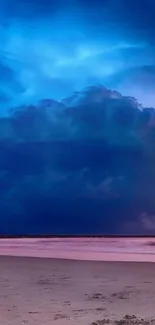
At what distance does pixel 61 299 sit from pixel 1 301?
58.3 inches

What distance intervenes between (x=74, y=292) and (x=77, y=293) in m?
0.20

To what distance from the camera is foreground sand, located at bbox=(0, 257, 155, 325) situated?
1179 centimetres

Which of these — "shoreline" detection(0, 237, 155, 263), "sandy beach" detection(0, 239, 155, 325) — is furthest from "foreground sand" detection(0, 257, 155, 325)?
"shoreline" detection(0, 237, 155, 263)

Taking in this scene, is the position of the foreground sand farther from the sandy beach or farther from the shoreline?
the shoreline

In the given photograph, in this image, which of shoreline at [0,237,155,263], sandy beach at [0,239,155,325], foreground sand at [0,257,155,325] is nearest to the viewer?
sandy beach at [0,239,155,325]

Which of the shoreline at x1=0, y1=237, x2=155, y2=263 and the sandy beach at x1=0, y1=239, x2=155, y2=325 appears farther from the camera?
the shoreline at x1=0, y1=237, x2=155, y2=263

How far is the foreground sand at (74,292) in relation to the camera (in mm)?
11786

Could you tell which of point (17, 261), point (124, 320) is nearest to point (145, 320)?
point (124, 320)

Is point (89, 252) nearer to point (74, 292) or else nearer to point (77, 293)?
point (74, 292)

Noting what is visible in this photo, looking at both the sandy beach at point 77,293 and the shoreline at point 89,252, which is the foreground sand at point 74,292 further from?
the shoreline at point 89,252

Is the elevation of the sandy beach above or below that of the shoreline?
below

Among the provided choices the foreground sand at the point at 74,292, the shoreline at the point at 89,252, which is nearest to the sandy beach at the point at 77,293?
the foreground sand at the point at 74,292

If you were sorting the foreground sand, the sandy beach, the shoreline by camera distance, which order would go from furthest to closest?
1. the shoreline
2. the foreground sand
3. the sandy beach

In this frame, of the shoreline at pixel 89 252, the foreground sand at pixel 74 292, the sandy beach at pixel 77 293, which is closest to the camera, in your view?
the sandy beach at pixel 77 293
